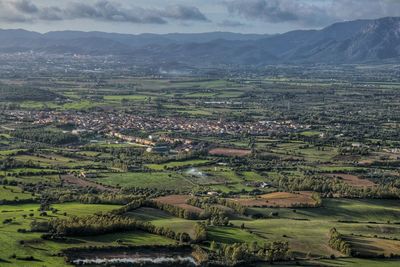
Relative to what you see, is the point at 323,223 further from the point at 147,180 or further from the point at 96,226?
the point at 147,180

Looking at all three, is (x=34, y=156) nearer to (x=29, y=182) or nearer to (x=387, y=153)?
(x=29, y=182)

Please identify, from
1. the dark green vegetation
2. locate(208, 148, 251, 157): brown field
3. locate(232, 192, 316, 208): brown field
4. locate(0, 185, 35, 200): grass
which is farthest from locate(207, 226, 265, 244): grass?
locate(208, 148, 251, 157): brown field

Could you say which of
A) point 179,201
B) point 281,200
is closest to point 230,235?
point 179,201

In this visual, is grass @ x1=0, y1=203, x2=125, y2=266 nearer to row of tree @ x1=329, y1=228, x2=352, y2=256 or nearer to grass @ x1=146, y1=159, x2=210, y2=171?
row of tree @ x1=329, y1=228, x2=352, y2=256

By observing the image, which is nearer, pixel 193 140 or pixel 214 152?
pixel 214 152

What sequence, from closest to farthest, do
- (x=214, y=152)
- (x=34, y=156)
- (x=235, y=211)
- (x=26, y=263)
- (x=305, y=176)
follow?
(x=26, y=263)
(x=235, y=211)
(x=305, y=176)
(x=34, y=156)
(x=214, y=152)

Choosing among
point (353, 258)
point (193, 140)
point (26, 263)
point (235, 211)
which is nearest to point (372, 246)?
point (353, 258)

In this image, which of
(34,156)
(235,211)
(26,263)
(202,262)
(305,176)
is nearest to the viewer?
(26,263)
